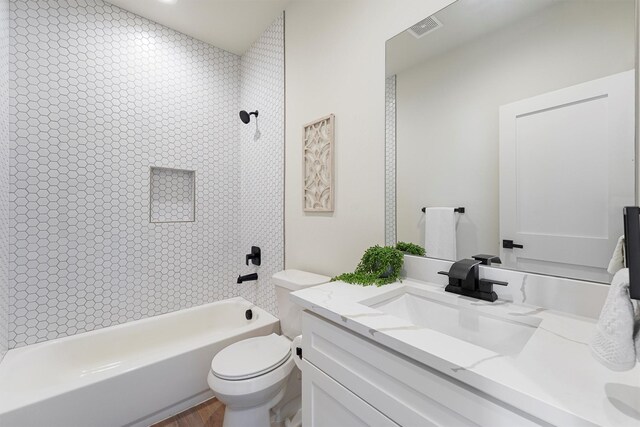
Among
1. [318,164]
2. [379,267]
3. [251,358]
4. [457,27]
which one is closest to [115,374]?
[251,358]

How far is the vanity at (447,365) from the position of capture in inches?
18.0

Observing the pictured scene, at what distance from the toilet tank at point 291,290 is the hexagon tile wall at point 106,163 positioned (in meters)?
0.47

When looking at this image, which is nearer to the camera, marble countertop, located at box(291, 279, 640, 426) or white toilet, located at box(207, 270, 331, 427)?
marble countertop, located at box(291, 279, 640, 426)

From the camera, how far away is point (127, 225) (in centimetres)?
196

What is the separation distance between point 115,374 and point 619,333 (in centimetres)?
194

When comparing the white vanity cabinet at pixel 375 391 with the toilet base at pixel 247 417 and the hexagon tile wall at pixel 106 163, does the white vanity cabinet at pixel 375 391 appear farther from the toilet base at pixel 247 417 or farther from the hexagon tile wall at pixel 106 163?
the hexagon tile wall at pixel 106 163

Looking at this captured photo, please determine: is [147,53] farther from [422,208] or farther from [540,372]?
[540,372]

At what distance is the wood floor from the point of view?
5.09 feet

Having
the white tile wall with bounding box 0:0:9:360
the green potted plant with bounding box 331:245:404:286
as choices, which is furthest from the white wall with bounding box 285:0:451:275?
the white tile wall with bounding box 0:0:9:360

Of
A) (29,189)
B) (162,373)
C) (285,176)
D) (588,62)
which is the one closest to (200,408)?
(162,373)

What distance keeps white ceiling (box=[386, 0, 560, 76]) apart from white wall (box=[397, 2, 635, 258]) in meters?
0.03

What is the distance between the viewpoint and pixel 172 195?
7.21 feet

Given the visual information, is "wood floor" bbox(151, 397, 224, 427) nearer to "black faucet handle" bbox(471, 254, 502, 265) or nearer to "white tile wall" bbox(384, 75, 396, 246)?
"white tile wall" bbox(384, 75, 396, 246)

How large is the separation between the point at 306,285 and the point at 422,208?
76 centimetres
